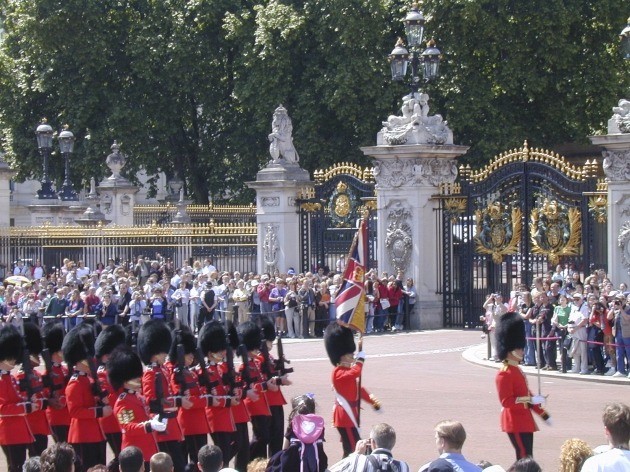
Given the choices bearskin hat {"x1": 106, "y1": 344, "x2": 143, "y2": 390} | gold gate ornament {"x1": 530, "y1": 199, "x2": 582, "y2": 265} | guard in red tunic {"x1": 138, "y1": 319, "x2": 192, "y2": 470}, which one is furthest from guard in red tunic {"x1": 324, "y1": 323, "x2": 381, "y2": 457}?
gold gate ornament {"x1": 530, "y1": 199, "x2": 582, "y2": 265}

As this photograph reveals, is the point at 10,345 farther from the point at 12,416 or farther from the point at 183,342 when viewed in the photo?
the point at 183,342

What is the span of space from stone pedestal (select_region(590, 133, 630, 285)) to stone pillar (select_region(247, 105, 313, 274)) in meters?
6.72

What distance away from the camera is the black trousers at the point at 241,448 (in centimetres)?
1169

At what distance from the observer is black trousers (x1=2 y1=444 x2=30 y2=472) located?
11.2 metres

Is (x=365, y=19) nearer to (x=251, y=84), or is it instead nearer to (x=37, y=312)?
(x=251, y=84)

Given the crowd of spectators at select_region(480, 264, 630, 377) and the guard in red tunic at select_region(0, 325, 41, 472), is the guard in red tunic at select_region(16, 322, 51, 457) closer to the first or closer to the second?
the guard in red tunic at select_region(0, 325, 41, 472)

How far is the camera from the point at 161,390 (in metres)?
10.5

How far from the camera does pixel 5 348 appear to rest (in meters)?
11.3

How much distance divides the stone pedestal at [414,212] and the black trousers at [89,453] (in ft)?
45.9

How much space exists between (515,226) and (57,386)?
13.4 meters

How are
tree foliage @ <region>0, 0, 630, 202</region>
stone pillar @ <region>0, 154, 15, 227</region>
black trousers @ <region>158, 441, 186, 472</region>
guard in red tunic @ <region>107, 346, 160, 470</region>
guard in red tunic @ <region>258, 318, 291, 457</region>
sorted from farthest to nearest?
tree foliage @ <region>0, 0, 630, 202</region> < stone pillar @ <region>0, 154, 15, 227</region> < guard in red tunic @ <region>258, 318, 291, 457</region> < black trousers @ <region>158, 441, 186, 472</region> < guard in red tunic @ <region>107, 346, 160, 470</region>

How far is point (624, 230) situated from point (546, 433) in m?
8.21

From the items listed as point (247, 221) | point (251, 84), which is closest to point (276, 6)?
point (251, 84)

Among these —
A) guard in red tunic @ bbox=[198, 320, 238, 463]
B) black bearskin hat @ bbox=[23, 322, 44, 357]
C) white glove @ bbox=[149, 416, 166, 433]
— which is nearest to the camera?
white glove @ bbox=[149, 416, 166, 433]
